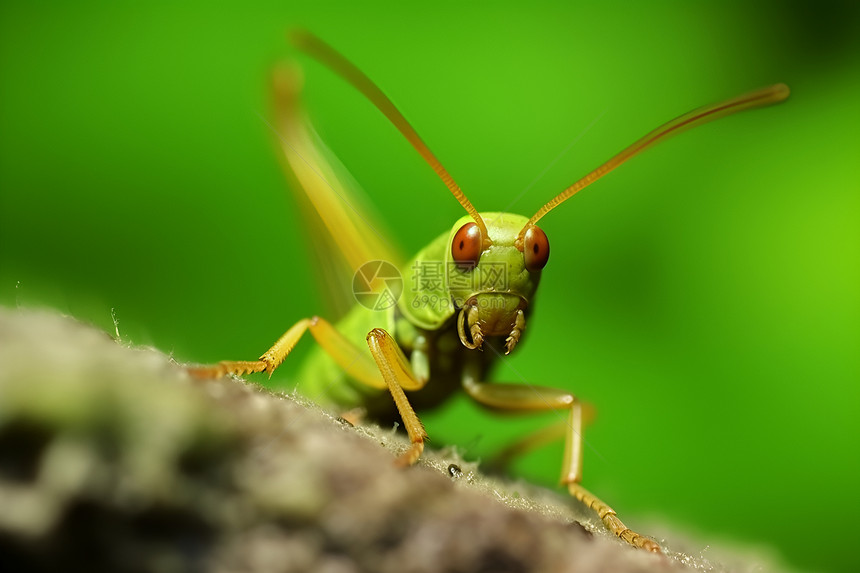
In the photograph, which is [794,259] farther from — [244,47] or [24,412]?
[24,412]

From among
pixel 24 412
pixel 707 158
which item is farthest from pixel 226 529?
pixel 707 158

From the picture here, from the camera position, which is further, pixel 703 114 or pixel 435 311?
pixel 435 311

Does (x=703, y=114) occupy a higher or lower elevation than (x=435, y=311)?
higher

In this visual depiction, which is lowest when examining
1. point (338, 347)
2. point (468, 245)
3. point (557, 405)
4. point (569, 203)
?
point (338, 347)
